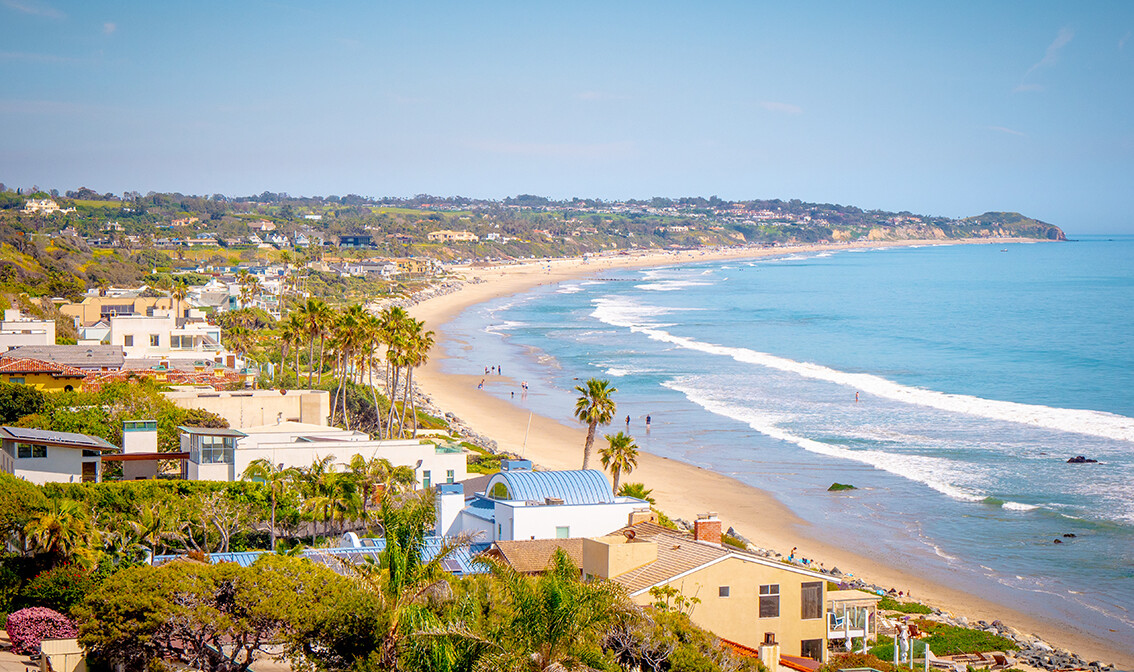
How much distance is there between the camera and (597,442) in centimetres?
5534

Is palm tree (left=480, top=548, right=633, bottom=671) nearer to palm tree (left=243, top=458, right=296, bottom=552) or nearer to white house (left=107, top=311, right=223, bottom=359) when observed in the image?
palm tree (left=243, top=458, right=296, bottom=552)

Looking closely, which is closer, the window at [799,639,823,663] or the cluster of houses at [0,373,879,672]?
the cluster of houses at [0,373,879,672]

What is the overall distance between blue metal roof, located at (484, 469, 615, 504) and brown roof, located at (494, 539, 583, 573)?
8.30 ft

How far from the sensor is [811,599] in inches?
856

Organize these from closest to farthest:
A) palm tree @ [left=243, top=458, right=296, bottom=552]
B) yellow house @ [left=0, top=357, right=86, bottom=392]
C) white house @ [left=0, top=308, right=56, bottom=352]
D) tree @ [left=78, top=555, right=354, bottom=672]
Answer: tree @ [left=78, top=555, right=354, bottom=672]
palm tree @ [left=243, top=458, right=296, bottom=552]
yellow house @ [left=0, top=357, right=86, bottom=392]
white house @ [left=0, top=308, right=56, bottom=352]

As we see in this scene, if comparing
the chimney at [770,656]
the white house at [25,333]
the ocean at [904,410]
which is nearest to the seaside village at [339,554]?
the chimney at [770,656]

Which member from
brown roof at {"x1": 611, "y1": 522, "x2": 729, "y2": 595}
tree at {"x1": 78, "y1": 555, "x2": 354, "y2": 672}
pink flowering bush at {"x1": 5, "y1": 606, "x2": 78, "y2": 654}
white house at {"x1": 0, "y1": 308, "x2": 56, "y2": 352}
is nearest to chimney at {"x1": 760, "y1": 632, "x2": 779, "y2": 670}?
brown roof at {"x1": 611, "y1": 522, "x2": 729, "y2": 595}

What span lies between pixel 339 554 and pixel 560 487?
577cm

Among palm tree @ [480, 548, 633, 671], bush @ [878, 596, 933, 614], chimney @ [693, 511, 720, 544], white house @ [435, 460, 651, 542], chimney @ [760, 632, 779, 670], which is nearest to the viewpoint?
palm tree @ [480, 548, 633, 671]

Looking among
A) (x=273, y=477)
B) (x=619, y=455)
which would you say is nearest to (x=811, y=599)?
(x=273, y=477)

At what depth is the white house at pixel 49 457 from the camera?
1197 inches

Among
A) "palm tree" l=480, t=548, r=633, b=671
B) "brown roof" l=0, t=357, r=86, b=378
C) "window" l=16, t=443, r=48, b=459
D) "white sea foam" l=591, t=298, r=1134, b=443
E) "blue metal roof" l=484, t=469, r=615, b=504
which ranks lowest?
"white sea foam" l=591, t=298, r=1134, b=443

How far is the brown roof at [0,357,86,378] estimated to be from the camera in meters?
→ 45.8

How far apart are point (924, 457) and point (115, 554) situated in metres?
37.8
